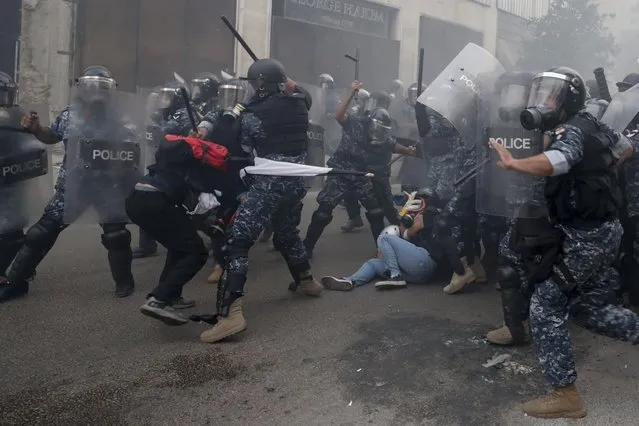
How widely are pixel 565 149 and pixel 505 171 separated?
1.03m

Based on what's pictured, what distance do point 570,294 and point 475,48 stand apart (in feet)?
7.93

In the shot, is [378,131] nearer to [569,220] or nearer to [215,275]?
[215,275]

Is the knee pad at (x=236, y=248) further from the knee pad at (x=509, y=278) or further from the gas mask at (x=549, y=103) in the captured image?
the gas mask at (x=549, y=103)

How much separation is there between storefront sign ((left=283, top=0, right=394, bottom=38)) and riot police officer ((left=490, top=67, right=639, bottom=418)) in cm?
1065

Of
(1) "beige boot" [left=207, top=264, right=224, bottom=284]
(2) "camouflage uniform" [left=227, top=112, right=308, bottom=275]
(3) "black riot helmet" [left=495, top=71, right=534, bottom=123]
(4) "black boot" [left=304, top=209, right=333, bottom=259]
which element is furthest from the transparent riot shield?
(3) "black riot helmet" [left=495, top=71, right=534, bottom=123]

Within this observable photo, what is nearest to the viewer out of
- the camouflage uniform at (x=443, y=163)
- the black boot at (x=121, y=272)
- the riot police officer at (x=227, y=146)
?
the riot police officer at (x=227, y=146)

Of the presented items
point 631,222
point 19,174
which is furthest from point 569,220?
point 19,174

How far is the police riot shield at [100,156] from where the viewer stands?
16.1ft

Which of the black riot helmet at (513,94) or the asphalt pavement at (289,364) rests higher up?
the black riot helmet at (513,94)

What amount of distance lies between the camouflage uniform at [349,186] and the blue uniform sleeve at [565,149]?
3389 millimetres

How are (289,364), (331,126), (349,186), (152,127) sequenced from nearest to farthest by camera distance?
(289,364), (152,127), (349,186), (331,126)

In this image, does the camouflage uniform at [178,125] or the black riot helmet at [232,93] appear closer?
the camouflage uniform at [178,125]

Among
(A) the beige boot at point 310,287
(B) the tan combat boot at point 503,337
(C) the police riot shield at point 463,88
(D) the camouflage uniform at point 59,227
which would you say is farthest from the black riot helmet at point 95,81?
(B) the tan combat boot at point 503,337

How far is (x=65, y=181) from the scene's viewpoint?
4.91m
